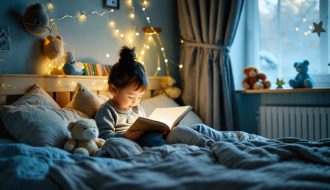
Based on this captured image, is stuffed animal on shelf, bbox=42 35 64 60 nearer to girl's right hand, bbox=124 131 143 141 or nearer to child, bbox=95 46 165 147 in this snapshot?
child, bbox=95 46 165 147

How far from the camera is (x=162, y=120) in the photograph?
175 cm

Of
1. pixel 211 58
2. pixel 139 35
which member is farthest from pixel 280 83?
pixel 139 35

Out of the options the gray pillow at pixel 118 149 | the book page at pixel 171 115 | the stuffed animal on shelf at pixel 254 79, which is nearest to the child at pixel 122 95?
the book page at pixel 171 115

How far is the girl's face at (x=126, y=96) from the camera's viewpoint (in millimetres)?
1725

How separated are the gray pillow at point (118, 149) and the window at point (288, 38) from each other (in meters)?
1.74

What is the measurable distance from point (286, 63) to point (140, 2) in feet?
3.92

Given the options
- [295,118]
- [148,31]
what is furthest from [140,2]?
[295,118]

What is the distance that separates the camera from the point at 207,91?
2.47 meters

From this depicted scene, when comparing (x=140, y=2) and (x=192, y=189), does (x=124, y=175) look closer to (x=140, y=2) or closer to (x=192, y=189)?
(x=192, y=189)

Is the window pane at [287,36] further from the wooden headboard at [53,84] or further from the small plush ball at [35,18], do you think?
the small plush ball at [35,18]

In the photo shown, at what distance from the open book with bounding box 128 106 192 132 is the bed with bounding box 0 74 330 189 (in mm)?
190

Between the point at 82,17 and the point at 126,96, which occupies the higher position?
the point at 82,17

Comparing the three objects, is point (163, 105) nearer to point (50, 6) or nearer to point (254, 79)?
point (254, 79)

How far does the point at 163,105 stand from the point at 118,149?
1199 mm
